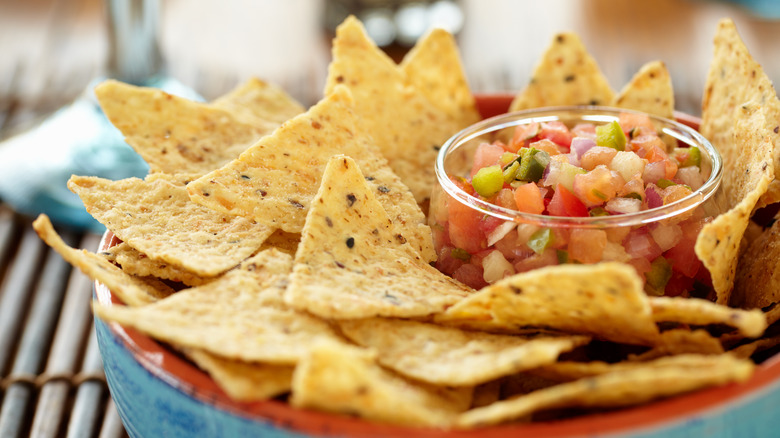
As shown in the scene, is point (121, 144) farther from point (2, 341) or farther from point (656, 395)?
point (656, 395)

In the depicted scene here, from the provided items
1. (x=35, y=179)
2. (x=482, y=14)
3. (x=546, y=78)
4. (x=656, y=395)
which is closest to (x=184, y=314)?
(x=656, y=395)

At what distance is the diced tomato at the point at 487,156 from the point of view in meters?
1.99

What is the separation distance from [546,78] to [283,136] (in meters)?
0.87

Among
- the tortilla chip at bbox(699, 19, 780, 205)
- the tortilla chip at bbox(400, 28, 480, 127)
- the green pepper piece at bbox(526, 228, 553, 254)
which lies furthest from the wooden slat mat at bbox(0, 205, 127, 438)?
the tortilla chip at bbox(699, 19, 780, 205)

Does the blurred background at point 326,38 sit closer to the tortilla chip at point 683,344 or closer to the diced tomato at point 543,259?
the diced tomato at point 543,259

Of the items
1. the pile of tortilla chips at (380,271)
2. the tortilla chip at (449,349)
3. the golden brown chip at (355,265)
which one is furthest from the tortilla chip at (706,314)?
the golden brown chip at (355,265)

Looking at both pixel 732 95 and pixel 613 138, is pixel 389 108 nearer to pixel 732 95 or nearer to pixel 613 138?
pixel 613 138

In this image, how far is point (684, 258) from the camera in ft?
5.68

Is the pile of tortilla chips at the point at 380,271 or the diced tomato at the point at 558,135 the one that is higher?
the diced tomato at the point at 558,135

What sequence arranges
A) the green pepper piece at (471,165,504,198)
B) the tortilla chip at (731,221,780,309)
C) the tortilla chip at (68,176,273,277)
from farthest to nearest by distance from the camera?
1. the green pepper piece at (471,165,504,198)
2. the tortilla chip at (731,221,780,309)
3. the tortilla chip at (68,176,273,277)

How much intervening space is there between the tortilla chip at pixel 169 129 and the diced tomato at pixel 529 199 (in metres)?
0.76

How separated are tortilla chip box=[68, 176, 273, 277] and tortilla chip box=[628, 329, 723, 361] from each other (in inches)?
32.4

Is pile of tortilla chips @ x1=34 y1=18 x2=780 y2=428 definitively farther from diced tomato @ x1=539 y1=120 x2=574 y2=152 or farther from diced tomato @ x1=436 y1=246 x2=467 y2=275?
diced tomato @ x1=539 y1=120 x2=574 y2=152

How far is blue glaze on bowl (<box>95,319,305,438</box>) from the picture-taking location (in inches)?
50.8
